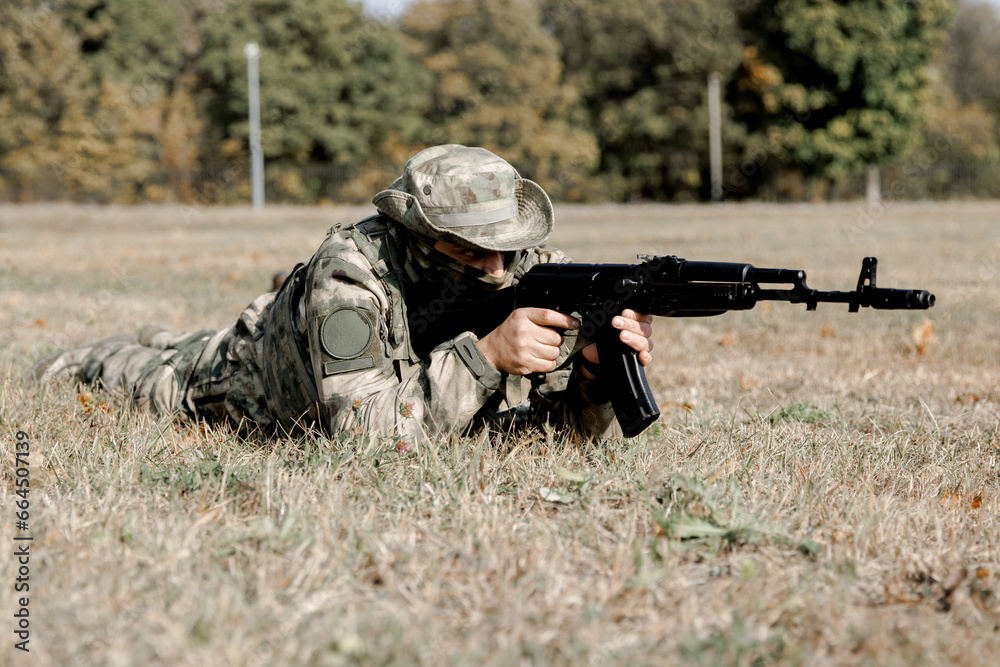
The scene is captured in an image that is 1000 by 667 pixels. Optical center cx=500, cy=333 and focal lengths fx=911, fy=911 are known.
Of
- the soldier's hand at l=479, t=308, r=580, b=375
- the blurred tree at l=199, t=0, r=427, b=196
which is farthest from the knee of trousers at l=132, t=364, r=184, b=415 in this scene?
the blurred tree at l=199, t=0, r=427, b=196

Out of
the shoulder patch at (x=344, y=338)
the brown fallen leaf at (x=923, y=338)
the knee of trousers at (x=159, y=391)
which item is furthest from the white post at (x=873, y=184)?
the shoulder patch at (x=344, y=338)

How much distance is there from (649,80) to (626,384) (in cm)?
4345

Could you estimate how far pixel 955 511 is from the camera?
9.49ft

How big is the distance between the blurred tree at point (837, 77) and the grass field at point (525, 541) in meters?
37.5

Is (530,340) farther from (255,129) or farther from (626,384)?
(255,129)

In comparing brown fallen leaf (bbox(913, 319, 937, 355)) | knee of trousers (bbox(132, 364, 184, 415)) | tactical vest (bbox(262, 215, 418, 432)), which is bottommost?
knee of trousers (bbox(132, 364, 184, 415))

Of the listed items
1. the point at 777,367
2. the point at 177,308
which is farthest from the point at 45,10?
the point at 777,367

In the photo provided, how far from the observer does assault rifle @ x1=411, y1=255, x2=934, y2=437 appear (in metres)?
2.98

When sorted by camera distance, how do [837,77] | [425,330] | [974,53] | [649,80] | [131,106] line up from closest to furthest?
[425,330], [131,106], [837,77], [649,80], [974,53]

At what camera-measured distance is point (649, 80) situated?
4434 cm

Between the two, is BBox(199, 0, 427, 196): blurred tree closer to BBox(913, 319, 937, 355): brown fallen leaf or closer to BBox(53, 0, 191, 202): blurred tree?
BBox(53, 0, 191, 202): blurred tree

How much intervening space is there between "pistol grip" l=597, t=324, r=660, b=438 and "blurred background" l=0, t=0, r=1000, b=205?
3491 cm

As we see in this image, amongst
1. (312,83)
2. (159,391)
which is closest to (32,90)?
(312,83)

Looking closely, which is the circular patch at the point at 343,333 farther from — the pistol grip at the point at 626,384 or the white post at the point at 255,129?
the white post at the point at 255,129
